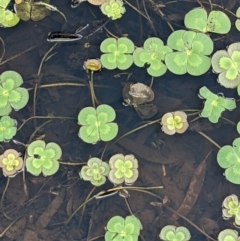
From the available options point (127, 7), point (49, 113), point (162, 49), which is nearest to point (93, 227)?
point (49, 113)

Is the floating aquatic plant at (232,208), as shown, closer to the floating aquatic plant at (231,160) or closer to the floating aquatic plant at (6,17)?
the floating aquatic plant at (231,160)

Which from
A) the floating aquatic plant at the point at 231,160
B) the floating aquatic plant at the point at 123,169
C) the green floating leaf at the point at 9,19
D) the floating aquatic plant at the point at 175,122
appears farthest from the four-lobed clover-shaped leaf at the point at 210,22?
Answer: the green floating leaf at the point at 9,19

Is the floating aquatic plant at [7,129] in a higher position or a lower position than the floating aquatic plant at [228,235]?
higher

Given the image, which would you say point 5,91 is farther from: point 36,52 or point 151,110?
point 151,110

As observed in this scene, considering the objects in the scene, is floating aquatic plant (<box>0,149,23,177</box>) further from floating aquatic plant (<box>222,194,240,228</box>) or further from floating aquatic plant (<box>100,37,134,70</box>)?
floating aquatic plant (<box>222,194,240,228</box>)

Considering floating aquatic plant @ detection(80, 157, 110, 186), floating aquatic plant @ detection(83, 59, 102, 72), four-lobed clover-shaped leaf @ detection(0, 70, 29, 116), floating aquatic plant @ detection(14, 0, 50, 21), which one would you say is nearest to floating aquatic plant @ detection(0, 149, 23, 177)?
four-lobed clover-shaped leaf @ detection(0, 70, 29, 116)

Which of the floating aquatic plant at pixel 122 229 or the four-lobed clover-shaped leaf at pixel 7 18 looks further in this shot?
the four-lobed clover-shaped leaf at pixel 7 18
